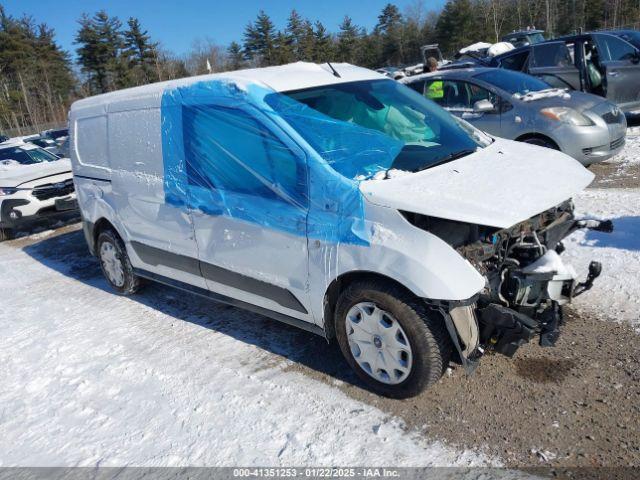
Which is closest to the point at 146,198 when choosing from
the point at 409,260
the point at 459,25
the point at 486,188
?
the point at 409,260

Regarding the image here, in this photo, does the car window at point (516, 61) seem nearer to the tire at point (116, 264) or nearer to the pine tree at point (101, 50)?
the tire at point (116, 264)

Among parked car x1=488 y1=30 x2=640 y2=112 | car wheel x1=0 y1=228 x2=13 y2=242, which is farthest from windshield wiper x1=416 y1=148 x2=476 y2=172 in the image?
car wheel x1=0 y1=228 x2=13 y2=242

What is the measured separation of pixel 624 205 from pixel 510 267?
341 cm

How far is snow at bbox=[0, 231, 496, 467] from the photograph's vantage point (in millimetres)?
3039

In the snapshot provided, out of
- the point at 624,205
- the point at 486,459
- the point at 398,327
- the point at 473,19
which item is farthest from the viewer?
the point at 473,19

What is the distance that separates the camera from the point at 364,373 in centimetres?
340

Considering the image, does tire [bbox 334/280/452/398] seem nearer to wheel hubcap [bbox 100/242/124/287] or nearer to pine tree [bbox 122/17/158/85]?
wheel hubcap [bbox 100/242/124/287]

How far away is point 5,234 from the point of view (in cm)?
956

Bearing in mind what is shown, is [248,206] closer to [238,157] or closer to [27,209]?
[238,157]

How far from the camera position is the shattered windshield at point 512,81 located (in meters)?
7.94

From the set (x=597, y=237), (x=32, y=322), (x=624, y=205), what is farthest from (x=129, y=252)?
(x=624, y=205)

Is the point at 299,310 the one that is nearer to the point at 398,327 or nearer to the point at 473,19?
the point at 398,327

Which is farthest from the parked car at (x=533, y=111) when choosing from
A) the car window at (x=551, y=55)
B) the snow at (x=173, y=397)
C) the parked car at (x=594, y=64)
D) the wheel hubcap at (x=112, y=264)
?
the wheel hubcap at (x=112, y=264)

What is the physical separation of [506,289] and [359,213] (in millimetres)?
1035
